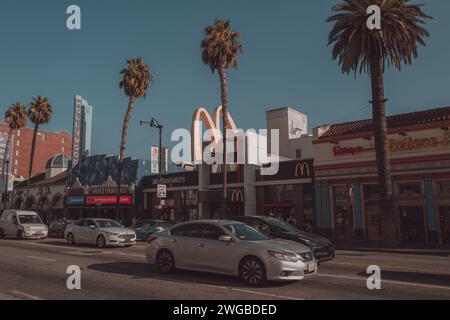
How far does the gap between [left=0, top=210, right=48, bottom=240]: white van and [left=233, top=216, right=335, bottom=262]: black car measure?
1731 centimetres

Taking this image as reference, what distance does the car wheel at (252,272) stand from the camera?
9.15 m

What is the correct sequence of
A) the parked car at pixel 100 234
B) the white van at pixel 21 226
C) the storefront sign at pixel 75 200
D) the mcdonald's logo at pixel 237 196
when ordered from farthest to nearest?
the storefront sign at pixel 75 200, the mcdonald's logo at pixel 237 196, the white van at pixel 21 226, the parked car at pixel 100 234

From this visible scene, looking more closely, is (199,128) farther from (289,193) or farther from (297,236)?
(297,236)

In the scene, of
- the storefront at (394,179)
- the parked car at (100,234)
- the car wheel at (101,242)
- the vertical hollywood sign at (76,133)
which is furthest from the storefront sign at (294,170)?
the vertical hollywood sign at (76,133)

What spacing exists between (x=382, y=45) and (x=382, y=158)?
6903mm

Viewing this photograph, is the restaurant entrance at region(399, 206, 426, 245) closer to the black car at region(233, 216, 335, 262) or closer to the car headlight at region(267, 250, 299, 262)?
the black car at region(233, 216, 335, 262)

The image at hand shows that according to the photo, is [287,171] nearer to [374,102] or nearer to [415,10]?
[374,102]

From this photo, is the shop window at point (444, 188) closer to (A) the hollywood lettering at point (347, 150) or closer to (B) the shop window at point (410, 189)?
(B) the shop window at point (410, 189)

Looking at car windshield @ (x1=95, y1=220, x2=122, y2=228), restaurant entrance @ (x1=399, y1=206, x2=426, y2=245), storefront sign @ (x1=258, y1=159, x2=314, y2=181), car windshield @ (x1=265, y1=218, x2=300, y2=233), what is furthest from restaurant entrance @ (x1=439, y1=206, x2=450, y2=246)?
car windshield @ (x1=95, y1=220, x2=122, y2=228)

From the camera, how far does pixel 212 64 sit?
102 feet

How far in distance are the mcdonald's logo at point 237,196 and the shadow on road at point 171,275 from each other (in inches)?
741

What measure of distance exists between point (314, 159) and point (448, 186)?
352 inches

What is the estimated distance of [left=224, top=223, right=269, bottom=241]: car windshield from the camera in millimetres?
10102

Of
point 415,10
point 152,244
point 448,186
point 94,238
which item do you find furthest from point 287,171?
point 152,244
